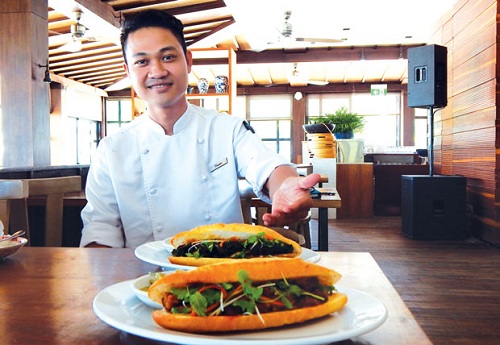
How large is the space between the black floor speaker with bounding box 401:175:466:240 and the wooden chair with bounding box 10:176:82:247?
4.64m

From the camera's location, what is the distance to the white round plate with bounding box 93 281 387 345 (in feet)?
1.74

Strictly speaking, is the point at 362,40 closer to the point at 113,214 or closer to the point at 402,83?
the point at 402,83

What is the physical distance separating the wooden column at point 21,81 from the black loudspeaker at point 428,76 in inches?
166

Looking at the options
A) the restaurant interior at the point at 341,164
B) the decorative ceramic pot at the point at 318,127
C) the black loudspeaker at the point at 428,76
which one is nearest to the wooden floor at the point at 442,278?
the restaurant interior at the point at 341,164

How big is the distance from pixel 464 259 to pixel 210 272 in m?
4.69

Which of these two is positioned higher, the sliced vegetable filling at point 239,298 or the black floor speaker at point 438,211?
the sliced vegetable filling at point 239,298

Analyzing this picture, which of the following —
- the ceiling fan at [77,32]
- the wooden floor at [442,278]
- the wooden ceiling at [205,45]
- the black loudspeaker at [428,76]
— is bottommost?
the wooden floor at [442,278]

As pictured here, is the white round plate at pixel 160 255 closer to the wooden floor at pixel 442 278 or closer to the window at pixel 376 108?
the wooden floor at pixel 442 278

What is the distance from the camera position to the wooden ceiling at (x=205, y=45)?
Result: 7.65 metres

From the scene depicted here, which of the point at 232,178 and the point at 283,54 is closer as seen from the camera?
the point at 232,178

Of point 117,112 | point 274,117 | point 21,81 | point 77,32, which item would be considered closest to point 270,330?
point 21,81

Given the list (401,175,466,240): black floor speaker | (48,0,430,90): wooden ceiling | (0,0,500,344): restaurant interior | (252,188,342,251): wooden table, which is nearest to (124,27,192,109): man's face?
(0,0,500,344): restaurant interior

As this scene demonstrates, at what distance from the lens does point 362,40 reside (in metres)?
10.5

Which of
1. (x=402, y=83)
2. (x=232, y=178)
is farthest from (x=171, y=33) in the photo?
(x=402, y=83)
